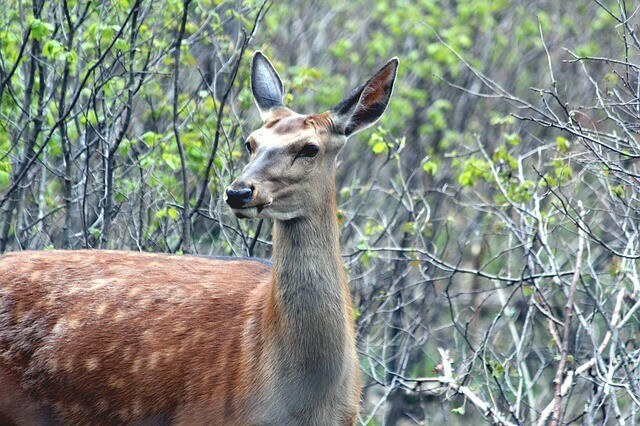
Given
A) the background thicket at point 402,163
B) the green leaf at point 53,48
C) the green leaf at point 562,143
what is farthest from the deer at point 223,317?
the green leaf at point 562,143

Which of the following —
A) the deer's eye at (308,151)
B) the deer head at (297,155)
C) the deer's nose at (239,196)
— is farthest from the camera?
the deer's eye at (308,151)

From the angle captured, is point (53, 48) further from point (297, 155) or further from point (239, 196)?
point (239, 196)

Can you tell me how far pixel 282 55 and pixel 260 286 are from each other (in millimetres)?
8133

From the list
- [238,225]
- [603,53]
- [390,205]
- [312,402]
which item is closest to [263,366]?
[312,402]

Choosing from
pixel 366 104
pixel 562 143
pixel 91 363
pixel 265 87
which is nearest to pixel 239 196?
pixel 366 104

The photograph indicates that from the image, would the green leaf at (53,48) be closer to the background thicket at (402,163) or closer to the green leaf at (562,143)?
the background thicket at (402,163)

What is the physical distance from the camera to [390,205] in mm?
13945

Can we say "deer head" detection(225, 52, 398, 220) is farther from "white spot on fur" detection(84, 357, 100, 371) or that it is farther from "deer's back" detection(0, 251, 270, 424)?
"white spot on fur" detection(84, 357, 100, 371)

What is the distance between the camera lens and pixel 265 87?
705 centimetres

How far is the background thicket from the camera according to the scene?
773 centimetres

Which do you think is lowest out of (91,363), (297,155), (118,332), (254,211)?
(91,363)

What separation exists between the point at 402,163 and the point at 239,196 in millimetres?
8995

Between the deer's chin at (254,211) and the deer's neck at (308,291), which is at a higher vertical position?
the deer's chin at (254,211)

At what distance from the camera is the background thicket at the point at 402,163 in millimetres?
7734
